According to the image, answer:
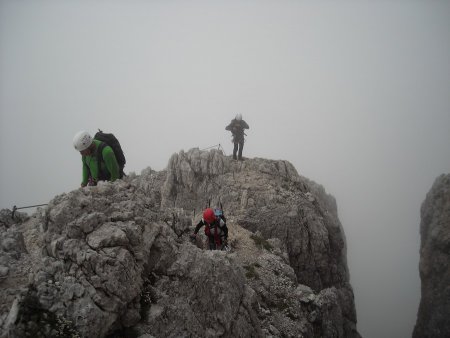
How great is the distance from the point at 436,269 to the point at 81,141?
44.4 meters

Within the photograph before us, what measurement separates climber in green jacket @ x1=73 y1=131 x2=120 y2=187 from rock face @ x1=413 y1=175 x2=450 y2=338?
134ft

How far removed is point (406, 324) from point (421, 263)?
126 metres

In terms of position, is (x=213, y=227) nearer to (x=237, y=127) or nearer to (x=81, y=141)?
(x=81, y=141)

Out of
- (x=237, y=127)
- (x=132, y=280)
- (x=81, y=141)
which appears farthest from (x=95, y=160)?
(x=237, y=127)

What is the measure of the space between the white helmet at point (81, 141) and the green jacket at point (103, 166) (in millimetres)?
503

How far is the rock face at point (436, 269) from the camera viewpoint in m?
35.4

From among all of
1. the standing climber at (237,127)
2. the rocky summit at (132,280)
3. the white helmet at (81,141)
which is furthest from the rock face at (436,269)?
the white helmet at (81,141)

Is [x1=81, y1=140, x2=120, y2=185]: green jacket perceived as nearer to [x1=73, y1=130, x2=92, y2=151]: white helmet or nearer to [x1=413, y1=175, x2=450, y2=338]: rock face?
[x1=73, y1=130, x2=92, y2=151]: white helmet

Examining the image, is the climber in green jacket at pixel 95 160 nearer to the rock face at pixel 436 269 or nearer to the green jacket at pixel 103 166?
the green jacket at pixel 103 166

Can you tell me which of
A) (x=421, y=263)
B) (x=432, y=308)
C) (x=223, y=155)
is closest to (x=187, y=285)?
(x=223, y=155)

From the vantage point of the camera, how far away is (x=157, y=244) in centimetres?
1195

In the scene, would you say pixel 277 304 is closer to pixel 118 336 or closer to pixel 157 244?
pixel 157 244

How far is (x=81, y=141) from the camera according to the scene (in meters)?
11.7

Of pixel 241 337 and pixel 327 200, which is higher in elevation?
pixel 241 337
